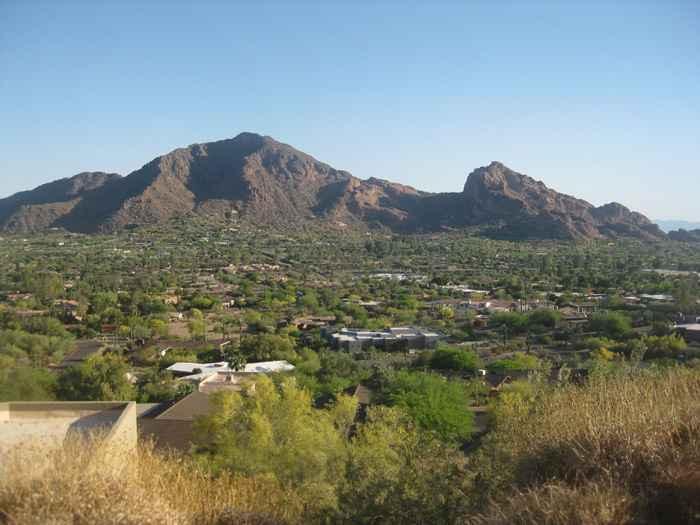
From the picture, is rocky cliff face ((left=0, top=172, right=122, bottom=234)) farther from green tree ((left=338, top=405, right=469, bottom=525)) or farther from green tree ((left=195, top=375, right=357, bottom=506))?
green tree ((left=338, top=405, right=469, bottom=525))

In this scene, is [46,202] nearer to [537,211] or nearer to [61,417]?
[537,211]

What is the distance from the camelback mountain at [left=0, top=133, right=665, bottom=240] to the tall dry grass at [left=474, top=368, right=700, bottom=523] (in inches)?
4368

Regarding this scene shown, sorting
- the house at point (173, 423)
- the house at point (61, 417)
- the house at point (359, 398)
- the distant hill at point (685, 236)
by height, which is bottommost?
the house at point (359, 398)

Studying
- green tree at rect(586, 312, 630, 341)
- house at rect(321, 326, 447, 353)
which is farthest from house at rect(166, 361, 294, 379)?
green tree at rect(586, 312, 630, 341)

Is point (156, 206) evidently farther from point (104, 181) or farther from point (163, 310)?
point (163, 310)

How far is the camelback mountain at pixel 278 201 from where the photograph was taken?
11375 centimetres

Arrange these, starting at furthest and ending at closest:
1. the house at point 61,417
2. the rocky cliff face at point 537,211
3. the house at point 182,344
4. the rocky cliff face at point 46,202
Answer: the rocky cliff face at point 537,211, the rocky cliff face at point 46,202, the house at point 182,344, the house at point 61,417

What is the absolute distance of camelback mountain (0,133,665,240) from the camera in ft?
373

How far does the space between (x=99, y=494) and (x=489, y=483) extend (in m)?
3.57

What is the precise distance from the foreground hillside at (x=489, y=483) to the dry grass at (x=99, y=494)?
0.01m

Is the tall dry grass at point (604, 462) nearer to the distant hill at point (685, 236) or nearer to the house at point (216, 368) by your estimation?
the house at point (216, 368)

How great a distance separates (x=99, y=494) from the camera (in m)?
3.69

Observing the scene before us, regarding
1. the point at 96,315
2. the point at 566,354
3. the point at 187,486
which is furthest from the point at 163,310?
the point at 187,486

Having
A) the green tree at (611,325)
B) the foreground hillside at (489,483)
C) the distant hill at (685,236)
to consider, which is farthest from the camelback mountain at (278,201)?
the foreground hillside at (489,483)
